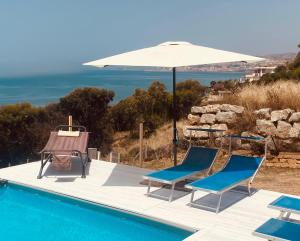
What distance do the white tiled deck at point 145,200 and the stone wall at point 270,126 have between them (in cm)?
258

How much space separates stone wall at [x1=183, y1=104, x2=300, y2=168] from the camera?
786cm

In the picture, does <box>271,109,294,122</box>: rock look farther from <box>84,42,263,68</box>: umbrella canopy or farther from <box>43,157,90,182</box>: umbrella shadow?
<box>43,157,90,182</box>: umbrella shadow

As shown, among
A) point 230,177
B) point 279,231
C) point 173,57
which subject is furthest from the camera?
point 230,177

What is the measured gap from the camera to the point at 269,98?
357 inches

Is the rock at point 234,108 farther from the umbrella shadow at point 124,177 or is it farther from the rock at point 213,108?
the umbrella shadow at point 124,177

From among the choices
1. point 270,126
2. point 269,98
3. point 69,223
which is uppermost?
point 269,98

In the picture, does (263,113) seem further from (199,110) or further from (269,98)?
(199,110)

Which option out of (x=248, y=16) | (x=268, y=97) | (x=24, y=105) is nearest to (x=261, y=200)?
(x=268, y=97)

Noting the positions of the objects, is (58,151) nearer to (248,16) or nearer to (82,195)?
(82,195)

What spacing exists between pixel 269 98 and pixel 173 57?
4817 mm

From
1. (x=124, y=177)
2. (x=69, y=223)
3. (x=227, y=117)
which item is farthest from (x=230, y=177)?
(x=227, y=117)

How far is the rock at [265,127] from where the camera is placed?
26.8ft

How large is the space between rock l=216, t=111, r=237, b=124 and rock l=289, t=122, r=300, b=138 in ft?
4.59

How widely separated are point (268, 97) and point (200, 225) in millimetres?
5634
